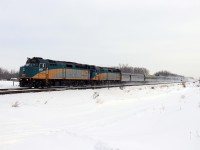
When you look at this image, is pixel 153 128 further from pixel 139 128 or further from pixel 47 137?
pixel 47 137

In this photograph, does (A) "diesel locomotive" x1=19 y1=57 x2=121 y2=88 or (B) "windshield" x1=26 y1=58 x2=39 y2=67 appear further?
(B) "windshield" x1=26 y1=58 x2=39 y2=67

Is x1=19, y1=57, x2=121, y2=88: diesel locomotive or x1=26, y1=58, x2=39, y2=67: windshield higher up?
x1=26, y1=58, x2=39, y2=67: windshield

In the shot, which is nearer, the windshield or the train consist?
the train consist

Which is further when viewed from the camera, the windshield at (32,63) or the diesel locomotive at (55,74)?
the windshield at (32,63)

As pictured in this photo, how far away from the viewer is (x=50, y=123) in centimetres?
991

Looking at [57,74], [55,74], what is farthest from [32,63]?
[57,74]

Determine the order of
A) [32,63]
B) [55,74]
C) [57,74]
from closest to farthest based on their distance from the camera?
[32,63] → [55,74] → [57,74]

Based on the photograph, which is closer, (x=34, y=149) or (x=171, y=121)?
(x=34, y=149)

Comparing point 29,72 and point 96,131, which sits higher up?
point 29,72

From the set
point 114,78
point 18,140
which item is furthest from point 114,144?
point 114,78

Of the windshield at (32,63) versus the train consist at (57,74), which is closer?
the train consist at (57,74)

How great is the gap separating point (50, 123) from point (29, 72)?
58.4 feet

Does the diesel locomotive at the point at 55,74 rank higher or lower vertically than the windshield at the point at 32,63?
lower

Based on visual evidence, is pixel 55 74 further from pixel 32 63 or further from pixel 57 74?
pixel 32 63
